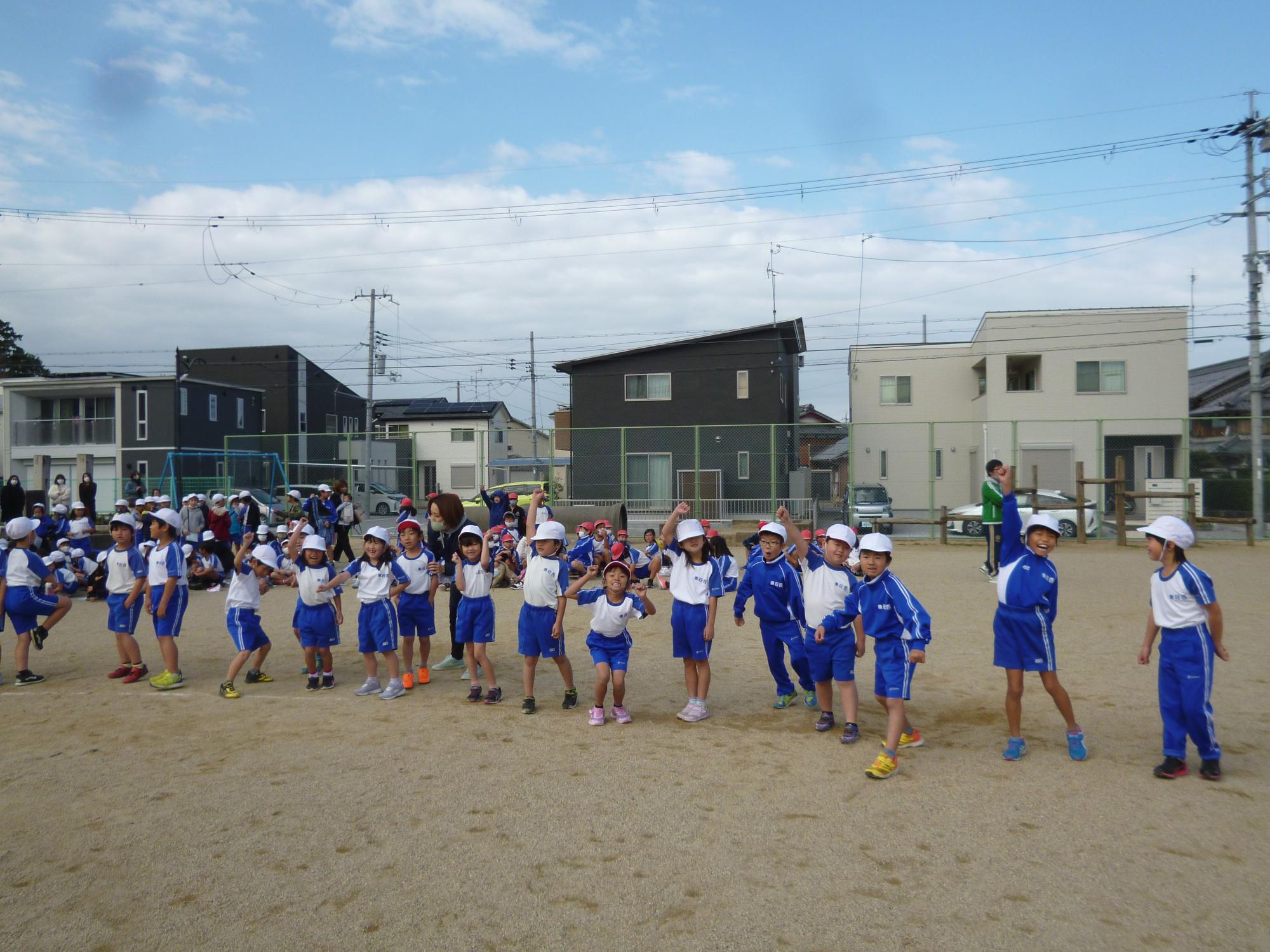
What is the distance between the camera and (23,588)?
26.2ft

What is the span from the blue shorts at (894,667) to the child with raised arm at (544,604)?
2350 millimetres

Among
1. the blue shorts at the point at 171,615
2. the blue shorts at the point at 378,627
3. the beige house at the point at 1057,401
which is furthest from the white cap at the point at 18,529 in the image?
the beige house at the point at 1057,401

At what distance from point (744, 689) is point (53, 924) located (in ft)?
16.9

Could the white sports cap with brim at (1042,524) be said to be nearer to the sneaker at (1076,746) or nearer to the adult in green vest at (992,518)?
the sneaker at (1076,746)

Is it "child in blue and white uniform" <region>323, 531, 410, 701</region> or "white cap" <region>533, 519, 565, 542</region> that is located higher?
"white cap" <region>533, 519, 565, 542</region>

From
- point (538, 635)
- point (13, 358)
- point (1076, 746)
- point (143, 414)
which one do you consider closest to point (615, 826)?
point (538, 635)

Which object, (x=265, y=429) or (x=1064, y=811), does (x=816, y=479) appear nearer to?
(x=1064, y=811)

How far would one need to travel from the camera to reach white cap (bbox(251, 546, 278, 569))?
776 centimetres

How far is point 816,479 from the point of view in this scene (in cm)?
2797

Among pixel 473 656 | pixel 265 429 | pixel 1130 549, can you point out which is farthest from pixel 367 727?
pixel 265 429

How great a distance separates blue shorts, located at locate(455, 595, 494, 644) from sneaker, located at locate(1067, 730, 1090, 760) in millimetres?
4201

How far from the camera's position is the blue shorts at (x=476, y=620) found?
7039 millimetres

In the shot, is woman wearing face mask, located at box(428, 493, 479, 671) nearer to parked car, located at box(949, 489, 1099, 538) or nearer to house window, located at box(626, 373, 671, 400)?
parked car, located at box(949, 489, 1099, 538)

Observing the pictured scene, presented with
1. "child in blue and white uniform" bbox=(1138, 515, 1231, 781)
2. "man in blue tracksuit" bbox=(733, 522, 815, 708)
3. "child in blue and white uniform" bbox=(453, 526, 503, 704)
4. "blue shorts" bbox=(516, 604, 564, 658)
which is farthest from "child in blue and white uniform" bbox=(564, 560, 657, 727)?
"child in blue and white uniform" bbox=(1138, 515, 1231, 781)
